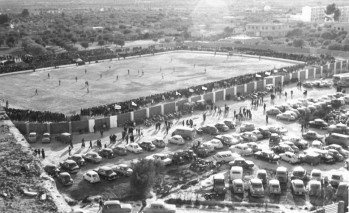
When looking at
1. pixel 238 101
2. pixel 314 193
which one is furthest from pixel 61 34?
pixel 314 193

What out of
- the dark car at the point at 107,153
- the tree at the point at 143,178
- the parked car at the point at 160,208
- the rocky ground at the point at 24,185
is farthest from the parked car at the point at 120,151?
the parked car at the point at 160,208

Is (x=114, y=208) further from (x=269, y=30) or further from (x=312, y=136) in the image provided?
(x=269, y=30)

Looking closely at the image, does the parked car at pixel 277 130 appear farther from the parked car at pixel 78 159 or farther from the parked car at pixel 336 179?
the parked car at pixel 78 159

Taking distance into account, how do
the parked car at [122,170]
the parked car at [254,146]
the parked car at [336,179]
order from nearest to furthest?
the parked car at [336,179] < the parked car at [122,170] < the parked car at [254,146]

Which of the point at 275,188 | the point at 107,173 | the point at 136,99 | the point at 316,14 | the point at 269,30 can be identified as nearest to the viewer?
the point at 275,188

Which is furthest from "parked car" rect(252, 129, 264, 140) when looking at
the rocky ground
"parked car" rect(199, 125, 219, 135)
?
the rocky ground

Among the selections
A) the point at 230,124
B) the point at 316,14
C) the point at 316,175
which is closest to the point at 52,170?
the point at 316,175
